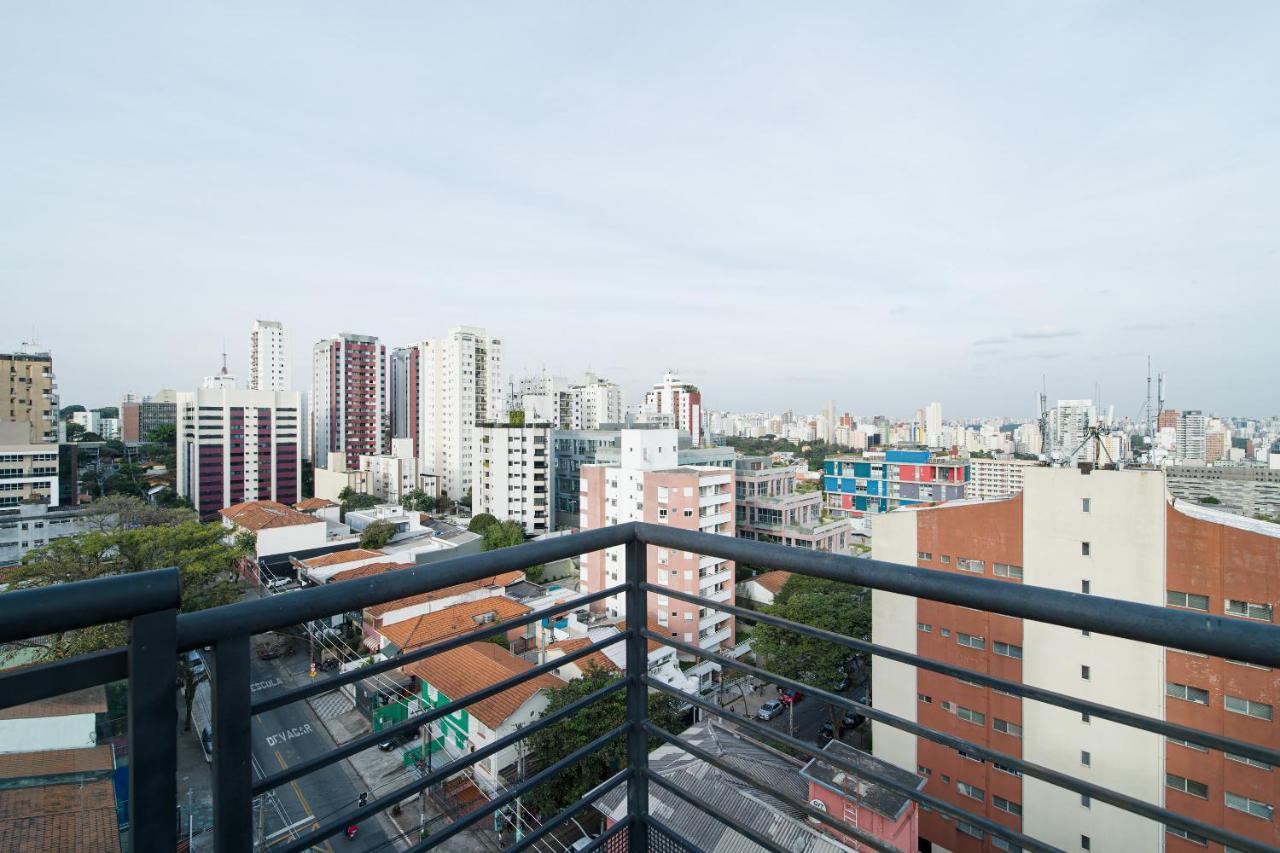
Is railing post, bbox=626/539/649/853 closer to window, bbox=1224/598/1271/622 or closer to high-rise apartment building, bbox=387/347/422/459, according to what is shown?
window, bbox=1224/598/1271/622

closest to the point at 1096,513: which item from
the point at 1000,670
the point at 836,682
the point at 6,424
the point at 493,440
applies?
the point at 1000,670

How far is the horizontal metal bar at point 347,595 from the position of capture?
0.77 meters

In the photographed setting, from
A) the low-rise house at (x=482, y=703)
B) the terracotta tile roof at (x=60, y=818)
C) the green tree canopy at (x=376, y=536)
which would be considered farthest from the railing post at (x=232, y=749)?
the green tree canopy at (x=376, y=536)

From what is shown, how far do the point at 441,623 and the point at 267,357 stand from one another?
3928 cm

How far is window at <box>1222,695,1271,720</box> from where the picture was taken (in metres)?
Result: 6.53

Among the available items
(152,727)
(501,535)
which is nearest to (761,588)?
(501,535)

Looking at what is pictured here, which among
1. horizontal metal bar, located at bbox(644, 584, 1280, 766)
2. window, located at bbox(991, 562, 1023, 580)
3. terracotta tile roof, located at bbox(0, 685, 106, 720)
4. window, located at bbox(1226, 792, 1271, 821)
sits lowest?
window, located at bbox(1226, 792, 1271, 821)

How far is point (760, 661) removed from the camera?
1441 centimetres

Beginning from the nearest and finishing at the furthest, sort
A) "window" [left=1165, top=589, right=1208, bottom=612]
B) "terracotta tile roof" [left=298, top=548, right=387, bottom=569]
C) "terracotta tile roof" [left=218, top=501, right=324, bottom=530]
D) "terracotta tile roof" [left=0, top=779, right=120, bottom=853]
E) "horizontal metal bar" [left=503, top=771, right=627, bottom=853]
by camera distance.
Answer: "terracotta tile roof" [left=0, top=779, right=120, bottom=853], "horizontal metal bar" [left=503, top=771, right=627, bottom=853], "window" [left=1165, top=589, right=1208, bottom=612], "terracotta tile roof" [left=298, top=548, right=387, bottom=569], "terracotta tile roof" [left=218, top=501, right=324, bottom=530]

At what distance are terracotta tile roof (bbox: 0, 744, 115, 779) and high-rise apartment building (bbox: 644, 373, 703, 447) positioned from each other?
49.0m

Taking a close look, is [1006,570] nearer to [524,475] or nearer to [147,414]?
[524,475]

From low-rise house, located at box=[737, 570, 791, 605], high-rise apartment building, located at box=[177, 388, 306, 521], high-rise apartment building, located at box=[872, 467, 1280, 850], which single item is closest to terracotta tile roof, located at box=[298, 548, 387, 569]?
low-rise house, located at box=[737, 570, 791, 605]

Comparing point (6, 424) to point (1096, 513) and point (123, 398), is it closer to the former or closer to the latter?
point (1096, 513)

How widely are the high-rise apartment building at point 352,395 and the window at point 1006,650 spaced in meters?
39.1
